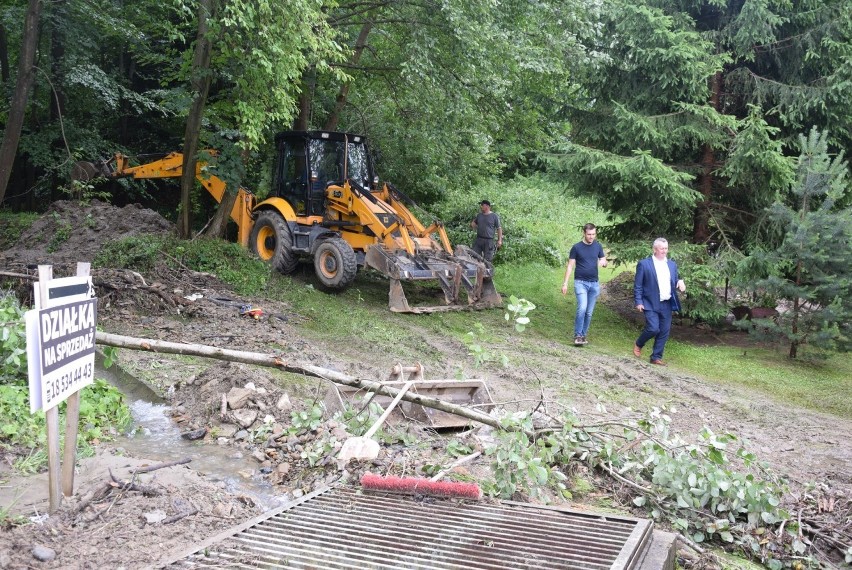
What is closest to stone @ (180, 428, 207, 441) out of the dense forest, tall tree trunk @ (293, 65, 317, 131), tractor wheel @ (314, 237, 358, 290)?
the dense forest

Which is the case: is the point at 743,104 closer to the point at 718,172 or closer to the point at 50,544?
the point at 718,172

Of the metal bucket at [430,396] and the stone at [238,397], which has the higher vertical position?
the stone at [238,397]

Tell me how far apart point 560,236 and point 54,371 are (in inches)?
738

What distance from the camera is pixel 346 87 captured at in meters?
16.4

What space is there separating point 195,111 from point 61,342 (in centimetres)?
1043

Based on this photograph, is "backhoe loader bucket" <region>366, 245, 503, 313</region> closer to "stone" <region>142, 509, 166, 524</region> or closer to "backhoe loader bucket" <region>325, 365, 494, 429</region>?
"backhoe loader bucket" <region>325, 365, 494, 429</region>

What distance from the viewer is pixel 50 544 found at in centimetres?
385

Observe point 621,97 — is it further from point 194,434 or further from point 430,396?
point 194,434

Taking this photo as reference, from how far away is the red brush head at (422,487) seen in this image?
4.75m

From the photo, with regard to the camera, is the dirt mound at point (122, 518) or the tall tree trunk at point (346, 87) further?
the tall tree trunk at point (346, 87)

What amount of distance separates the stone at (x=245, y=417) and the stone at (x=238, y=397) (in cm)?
7

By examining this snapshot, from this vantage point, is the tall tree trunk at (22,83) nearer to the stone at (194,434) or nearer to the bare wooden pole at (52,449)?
the stone at (194,434)

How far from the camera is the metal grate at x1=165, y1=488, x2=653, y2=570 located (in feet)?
12.6

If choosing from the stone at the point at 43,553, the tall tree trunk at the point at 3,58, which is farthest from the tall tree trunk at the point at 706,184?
the tall tree trunk at the point at 3,58
